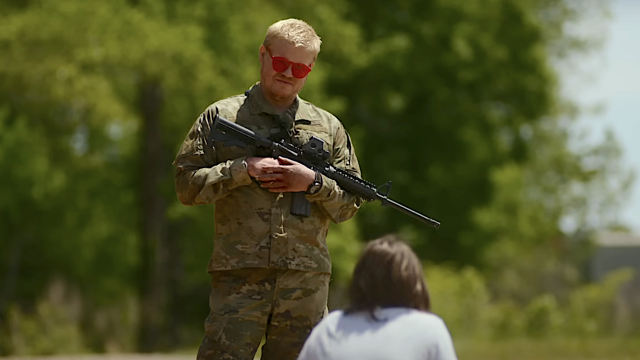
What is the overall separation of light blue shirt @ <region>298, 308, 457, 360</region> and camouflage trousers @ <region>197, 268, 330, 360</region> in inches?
43.0

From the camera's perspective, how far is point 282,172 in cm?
480

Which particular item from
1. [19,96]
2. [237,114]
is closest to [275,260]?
[237,114]

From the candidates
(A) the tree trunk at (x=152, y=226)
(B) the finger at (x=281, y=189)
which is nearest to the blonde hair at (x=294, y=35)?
(B) the finger at (x=281, y=189)

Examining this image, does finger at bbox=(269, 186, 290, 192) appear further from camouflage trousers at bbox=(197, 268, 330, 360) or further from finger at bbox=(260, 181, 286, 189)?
camouflage trousers at bbox=(197, 268, 330, 360)

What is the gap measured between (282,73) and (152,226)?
18.3 m

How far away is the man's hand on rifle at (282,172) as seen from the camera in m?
4.77

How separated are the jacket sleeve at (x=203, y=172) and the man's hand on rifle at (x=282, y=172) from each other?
5cm

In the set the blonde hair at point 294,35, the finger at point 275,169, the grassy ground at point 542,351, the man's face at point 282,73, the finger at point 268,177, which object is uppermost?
the blonde hair at point 294,35

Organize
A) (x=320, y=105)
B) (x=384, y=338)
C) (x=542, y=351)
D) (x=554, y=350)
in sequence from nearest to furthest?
(x=384, y=338) → (x=542, y=351) → (x=554, y=350) → (x=320, y=105)

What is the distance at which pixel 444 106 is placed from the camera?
2631 centimetres

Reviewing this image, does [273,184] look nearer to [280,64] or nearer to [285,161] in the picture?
[285,161]

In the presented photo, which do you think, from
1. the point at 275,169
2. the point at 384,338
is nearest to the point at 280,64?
the point at 275,169

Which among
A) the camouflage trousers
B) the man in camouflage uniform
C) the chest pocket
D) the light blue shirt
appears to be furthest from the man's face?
the light blue shirt

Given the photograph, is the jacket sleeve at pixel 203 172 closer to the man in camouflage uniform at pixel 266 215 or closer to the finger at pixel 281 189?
the man in camouflage uniform at pixel 266 215
